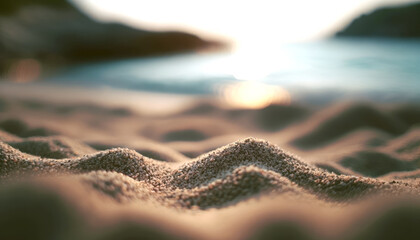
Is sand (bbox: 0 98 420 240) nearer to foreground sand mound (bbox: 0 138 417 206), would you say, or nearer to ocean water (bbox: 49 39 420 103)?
foreground sand mound (bbox: 0 138 417 206)

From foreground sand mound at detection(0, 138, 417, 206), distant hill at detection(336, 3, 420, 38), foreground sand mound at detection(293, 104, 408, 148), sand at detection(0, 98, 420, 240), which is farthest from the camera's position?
distant hill at detection(336, 3, 420, 38)

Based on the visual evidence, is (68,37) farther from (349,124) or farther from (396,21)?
(349,124)

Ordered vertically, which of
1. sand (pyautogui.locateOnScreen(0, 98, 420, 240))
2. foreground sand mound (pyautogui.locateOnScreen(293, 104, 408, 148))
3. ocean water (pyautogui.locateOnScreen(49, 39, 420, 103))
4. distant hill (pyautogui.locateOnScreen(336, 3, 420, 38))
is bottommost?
sand (pyautogui.locateOnScreen(0, 98, 420, 240))

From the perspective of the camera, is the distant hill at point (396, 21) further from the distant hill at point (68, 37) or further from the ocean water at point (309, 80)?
the distant hill at point (68, 37)

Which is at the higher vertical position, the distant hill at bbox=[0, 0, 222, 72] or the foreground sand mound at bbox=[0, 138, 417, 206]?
the distant hill at bbox=[0, 0, 222, 72]

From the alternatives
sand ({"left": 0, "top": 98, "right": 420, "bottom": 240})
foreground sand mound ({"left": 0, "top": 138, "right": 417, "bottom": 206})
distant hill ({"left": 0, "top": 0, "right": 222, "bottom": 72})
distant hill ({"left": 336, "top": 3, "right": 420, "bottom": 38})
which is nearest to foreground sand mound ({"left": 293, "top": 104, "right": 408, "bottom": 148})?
sand ({"left": 0, "top": 98, "right": 420, "bottom": 240})

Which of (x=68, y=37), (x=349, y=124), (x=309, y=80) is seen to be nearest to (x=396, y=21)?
(x=309, y=80)

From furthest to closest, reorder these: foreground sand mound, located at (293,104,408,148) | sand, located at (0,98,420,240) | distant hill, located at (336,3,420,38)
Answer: distant hill, located at (336,3,420,38) < foreground sand mound, located at (293,104,408,148) < sand, located at (0,98,420,240)
